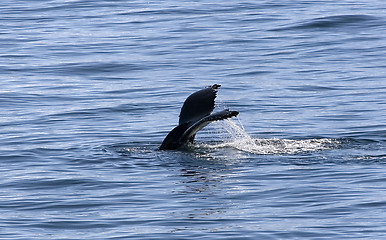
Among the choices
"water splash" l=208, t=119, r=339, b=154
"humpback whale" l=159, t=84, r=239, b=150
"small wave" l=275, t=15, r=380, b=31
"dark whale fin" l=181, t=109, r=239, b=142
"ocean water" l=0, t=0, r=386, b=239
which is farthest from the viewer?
"small wave" l=275, t=15, r=380, b=31

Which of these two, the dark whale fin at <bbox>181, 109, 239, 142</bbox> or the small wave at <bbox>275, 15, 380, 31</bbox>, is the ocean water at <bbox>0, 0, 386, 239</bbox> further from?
the dark whale fin at <bbox>181, 109, 239, 142</bbox>

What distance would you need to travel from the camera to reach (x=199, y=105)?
12.8 meters

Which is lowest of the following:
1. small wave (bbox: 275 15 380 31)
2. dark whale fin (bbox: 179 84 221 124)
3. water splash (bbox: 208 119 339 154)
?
water splash (bbox: 208 119 339 154)

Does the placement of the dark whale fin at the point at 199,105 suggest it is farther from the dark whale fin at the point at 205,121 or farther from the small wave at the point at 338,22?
the small wave at the point at 338,22

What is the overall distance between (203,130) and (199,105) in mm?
2669

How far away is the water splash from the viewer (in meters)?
13.2

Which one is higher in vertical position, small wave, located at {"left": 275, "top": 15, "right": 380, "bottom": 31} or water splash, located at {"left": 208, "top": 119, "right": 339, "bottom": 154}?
small wave, located at {"left": 275, "top": 15, "right": 380, "bottom": 31}

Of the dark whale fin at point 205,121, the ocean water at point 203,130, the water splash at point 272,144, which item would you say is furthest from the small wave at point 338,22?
the dark whale fin at point 205,121

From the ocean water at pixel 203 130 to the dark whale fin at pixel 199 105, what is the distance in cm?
49

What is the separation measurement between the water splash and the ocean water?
0.03 meters

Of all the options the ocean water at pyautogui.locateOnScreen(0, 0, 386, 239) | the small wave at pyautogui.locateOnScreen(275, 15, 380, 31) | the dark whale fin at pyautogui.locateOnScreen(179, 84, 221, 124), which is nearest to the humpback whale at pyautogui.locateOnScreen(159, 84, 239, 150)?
the dark whale fin at pyautogui.locateOnScreen(179, 84, 221, 124)

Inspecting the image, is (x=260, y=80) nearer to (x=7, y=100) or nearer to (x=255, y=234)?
(x=7, y=100)

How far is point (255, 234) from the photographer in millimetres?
9578

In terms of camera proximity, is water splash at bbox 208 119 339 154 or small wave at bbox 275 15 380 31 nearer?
water splash at bbox 208 119 339 154
